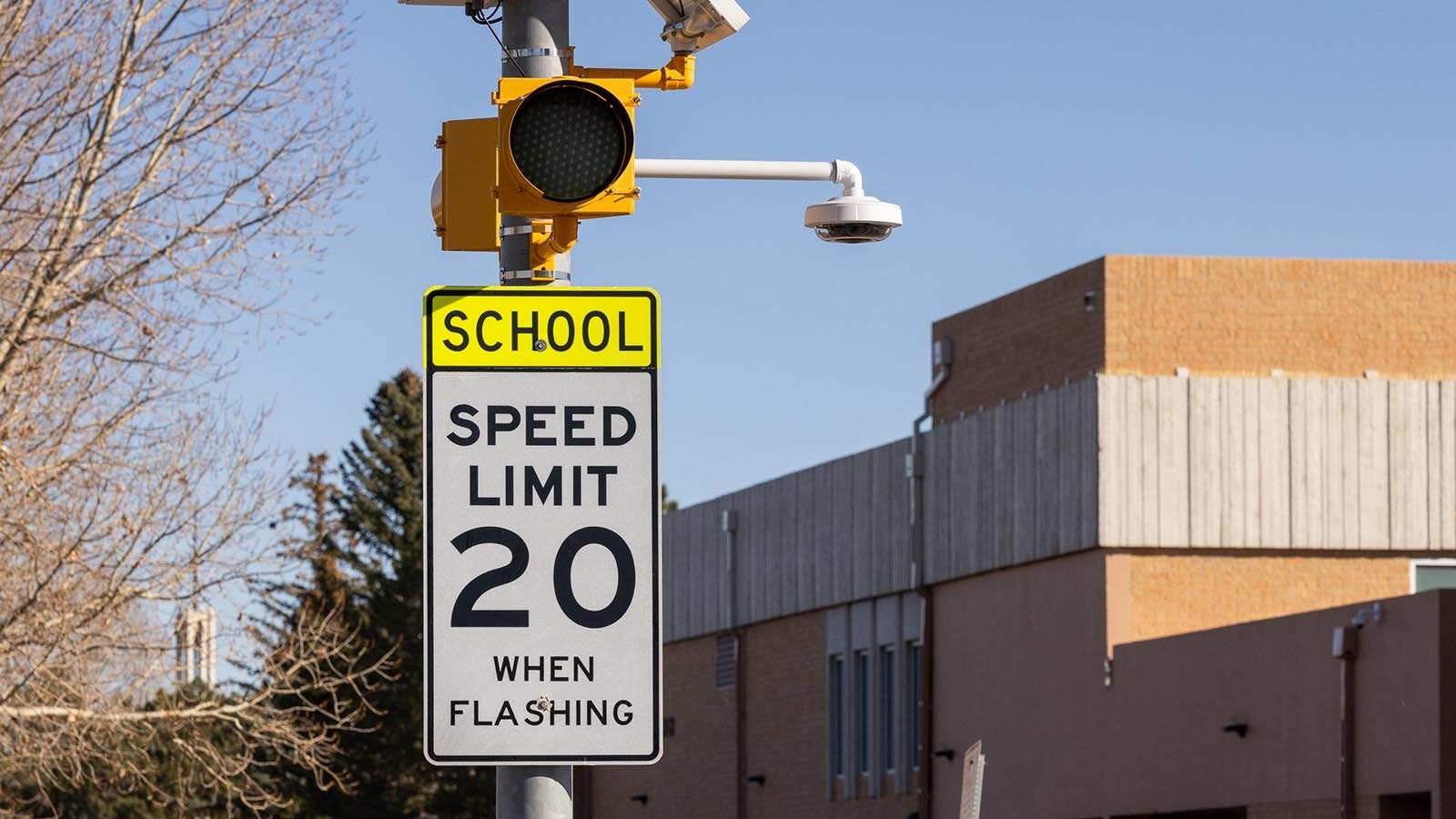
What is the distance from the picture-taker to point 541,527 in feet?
17.5

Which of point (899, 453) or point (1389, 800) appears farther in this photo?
point (899, 453)

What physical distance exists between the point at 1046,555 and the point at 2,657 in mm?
14587

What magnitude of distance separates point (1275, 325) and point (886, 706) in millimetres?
10433

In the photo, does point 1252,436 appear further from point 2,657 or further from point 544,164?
point 544,164

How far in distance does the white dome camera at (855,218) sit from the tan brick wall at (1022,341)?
23230 millimetres


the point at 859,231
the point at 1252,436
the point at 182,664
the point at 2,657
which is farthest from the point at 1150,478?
the point at 859,231

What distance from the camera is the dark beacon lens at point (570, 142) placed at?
5.62 metres

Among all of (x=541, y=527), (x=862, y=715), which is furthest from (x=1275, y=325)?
(x=541, y=527)

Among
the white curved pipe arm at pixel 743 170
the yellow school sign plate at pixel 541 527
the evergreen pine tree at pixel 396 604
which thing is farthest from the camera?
the evergreen pine tree at pixel 396 604

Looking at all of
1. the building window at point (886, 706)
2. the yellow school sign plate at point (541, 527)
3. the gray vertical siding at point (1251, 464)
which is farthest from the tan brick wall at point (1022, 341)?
the yellow school sign plate at point (541, 527)

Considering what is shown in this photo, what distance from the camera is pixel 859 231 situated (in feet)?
29.4

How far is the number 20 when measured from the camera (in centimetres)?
532

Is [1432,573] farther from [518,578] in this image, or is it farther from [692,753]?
[518,578]

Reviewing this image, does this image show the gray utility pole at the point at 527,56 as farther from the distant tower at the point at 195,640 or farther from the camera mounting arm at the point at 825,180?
the distant tower at the point at 195,640
